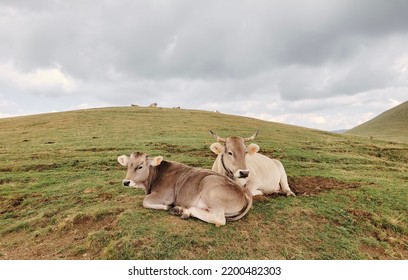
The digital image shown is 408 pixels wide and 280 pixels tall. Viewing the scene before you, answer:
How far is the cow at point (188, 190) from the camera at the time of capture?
26.5ft

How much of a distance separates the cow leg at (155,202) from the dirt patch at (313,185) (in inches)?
197

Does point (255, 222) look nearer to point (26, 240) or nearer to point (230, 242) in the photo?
point (230, 242)

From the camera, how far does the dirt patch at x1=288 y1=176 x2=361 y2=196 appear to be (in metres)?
11.8

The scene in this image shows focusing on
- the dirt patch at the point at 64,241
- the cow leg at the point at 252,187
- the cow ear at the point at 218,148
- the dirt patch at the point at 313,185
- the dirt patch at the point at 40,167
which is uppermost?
the cow ear at the point at 218,148

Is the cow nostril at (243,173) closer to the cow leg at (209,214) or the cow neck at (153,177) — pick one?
the cow leg at (209,214)

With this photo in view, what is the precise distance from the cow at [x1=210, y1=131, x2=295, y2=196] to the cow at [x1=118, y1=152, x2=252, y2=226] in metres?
0.66

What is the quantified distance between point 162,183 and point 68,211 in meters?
2.93

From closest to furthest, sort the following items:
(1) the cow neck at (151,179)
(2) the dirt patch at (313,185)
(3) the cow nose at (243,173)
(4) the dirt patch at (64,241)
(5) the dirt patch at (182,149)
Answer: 1. (4) the dirt patch at (64,241)
2. (3) the cow nose at (243,173)
3. (1) the cow neck at (151,179)
4. (2) the dirt patch at (313,185)
5. (5) the dirt patch at (182,149)

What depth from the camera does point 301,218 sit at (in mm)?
8891

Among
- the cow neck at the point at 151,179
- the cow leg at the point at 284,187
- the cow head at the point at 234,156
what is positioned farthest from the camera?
the cow leg at the point at 284,187

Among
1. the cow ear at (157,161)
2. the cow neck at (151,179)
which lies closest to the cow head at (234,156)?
the cow ear at (157,161)

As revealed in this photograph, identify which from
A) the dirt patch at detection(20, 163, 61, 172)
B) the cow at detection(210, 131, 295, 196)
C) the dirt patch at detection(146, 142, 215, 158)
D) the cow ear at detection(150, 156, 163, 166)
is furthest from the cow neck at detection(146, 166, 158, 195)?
the dirt patch at detection(146, 142, 215, 158)

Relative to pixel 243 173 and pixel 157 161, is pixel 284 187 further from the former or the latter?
pixel 157 161
